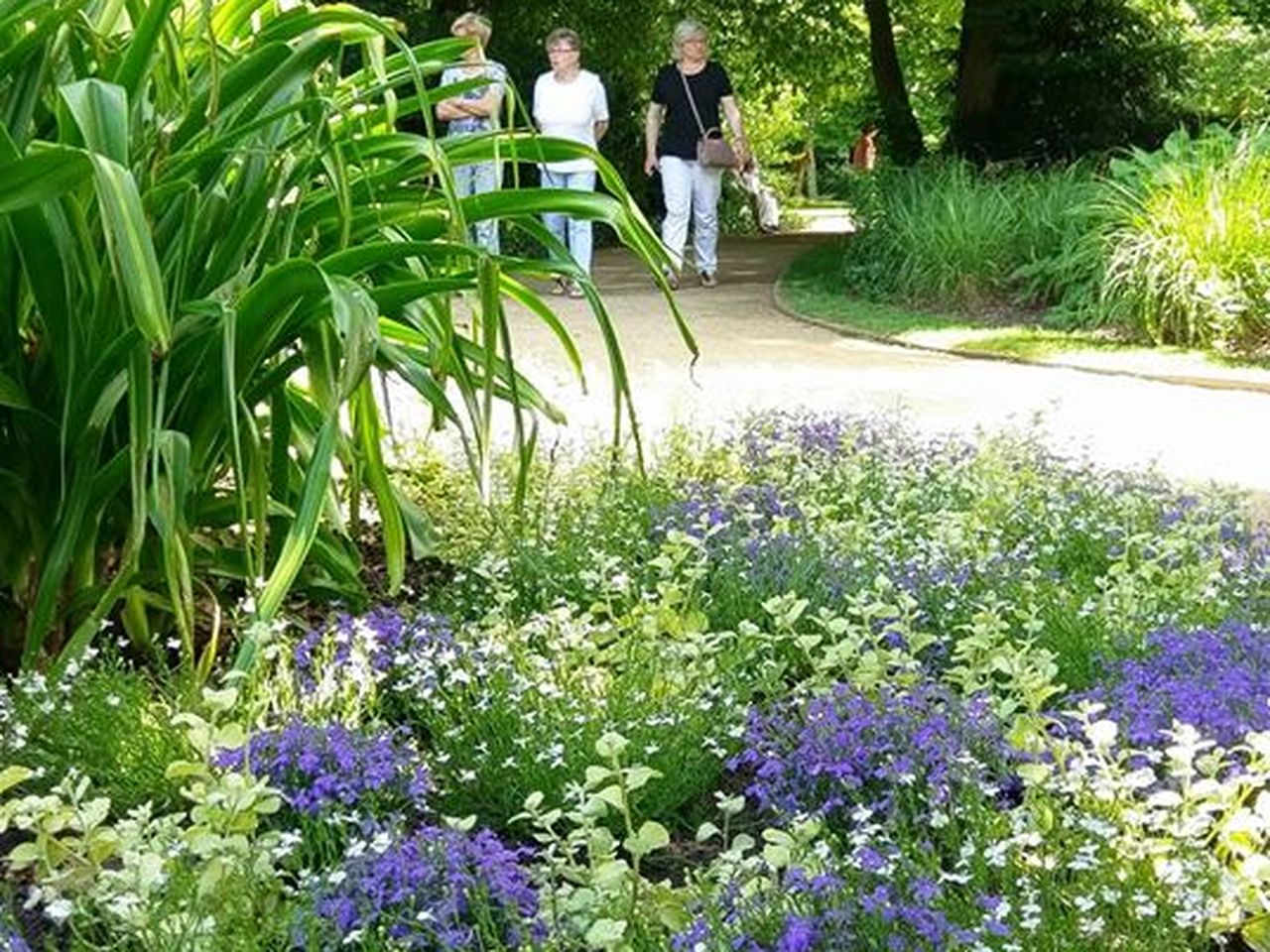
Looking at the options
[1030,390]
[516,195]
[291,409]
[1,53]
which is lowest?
[1030,390]

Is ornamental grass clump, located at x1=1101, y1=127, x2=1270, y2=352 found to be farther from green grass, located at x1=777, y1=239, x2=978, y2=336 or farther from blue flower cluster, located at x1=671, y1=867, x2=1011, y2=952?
blue flower cluster, located at x1=671, y1=867, x2=1011, y2=952

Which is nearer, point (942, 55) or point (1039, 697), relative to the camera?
point (1039, 697)

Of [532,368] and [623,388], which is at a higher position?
[623,388]

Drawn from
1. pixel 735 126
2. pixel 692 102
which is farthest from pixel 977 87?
pixel 692 102

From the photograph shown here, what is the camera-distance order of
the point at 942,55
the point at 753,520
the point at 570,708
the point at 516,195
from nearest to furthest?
the point at 570,708, the point at 516,195, the point at 753,520, the point at 942,55

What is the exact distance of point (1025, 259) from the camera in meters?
13.4

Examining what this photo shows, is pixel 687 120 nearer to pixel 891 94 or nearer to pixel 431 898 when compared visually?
pixel 891 94

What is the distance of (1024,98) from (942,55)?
384 cm

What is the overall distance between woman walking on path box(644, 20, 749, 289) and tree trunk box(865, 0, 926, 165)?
22.9ft

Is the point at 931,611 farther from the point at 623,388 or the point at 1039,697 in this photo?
the point at 1039,697

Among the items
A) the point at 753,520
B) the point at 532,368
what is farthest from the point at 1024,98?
the point at 753,520

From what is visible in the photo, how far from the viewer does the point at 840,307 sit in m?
13.7

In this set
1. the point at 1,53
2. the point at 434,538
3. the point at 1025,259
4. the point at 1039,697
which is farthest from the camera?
the point at 1025,259

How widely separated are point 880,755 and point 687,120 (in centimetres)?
1039
